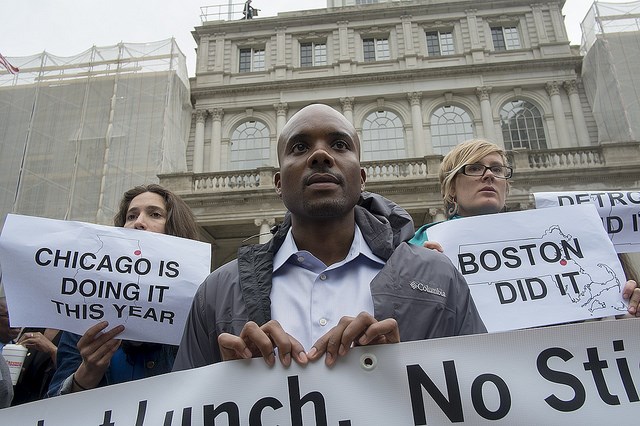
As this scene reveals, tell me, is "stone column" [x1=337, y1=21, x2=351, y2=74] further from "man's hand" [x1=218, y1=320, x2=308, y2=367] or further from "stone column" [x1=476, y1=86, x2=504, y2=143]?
"man's hand" [x1=218, y1=320, x2=308, y2=367]

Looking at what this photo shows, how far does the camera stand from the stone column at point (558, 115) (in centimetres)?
2073

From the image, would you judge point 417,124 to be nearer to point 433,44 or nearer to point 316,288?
point 433,44

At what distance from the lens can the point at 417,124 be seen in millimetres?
21391

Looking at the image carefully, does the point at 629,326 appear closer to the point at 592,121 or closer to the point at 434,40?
the point at 592,121

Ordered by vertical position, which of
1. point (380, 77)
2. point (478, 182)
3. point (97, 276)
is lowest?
point (97, 276)

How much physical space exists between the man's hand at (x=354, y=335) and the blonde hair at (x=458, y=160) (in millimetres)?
2270

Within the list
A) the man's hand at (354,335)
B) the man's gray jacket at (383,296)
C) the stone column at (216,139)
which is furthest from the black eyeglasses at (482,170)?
the stone column at (216,139)

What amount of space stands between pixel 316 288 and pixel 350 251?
266mm

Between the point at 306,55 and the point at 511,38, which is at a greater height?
the point at 306,55

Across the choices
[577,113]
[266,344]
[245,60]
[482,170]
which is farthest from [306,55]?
[266,344]

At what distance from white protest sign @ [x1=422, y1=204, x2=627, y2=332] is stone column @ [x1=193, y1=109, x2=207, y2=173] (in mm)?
19857

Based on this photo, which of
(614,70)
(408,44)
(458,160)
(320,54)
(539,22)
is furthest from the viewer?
(320,54)

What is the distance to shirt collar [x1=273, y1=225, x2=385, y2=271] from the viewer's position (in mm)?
2090

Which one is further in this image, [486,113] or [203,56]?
[203,56]
